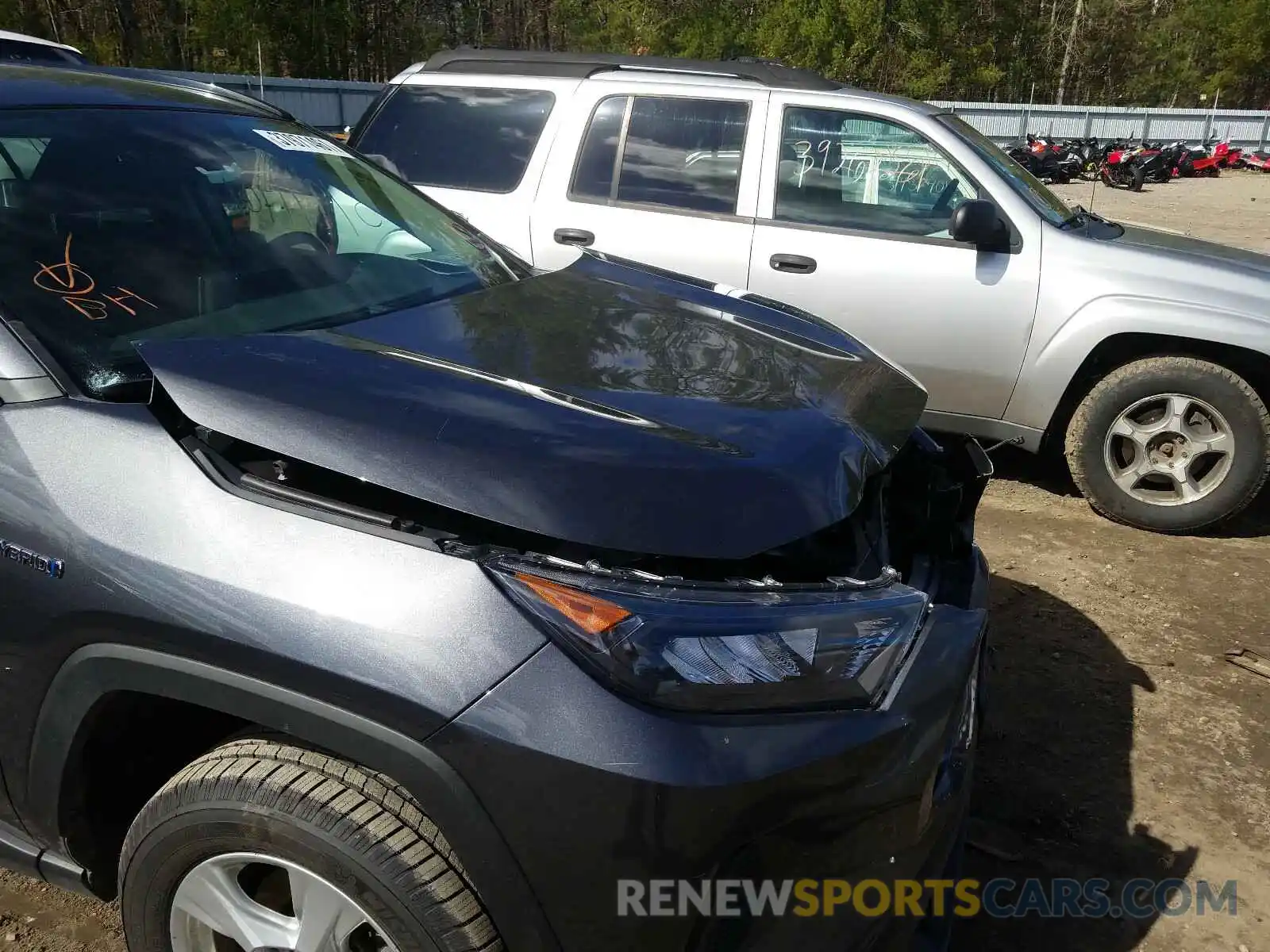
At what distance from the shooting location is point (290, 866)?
1537 millimetres

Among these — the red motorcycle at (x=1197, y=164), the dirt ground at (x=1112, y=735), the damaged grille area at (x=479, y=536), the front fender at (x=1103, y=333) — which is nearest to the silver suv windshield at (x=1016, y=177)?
the front fender at (x=1103, y=333)

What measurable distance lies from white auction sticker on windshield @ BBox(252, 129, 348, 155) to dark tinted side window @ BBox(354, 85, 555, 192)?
2.06 m

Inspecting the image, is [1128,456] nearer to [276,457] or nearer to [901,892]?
[901,892]

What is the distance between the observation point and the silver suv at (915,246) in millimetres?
4410

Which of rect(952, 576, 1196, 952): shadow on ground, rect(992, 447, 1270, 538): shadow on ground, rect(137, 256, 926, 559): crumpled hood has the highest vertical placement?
rect(137, 256, 926, 559): crumpled hood

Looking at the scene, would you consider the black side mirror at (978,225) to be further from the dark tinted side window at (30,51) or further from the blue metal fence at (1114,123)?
the blue metal fence at (1114,123)

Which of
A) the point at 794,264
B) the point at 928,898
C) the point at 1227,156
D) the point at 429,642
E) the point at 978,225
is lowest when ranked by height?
the point at 928,898

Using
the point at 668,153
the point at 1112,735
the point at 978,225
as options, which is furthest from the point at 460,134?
the point at 1112,735

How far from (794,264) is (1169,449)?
1.91m

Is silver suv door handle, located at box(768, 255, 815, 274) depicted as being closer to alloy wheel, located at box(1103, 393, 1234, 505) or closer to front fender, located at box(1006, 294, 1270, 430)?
front fender, located at box(1006, 294, 1270, 430)

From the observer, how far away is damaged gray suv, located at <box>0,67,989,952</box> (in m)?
1.42

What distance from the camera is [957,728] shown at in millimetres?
1816

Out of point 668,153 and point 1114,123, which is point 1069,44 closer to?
point 1114,123

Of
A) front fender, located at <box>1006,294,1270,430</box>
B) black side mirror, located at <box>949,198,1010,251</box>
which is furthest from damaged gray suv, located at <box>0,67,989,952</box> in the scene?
front fender, located at <box>1006,294,1270,430</box>
